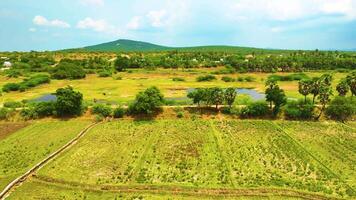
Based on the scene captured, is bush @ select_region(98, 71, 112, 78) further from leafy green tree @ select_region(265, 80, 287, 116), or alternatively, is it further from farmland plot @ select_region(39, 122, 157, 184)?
leafy green tree @ select_region(265, 80, 287, 116)

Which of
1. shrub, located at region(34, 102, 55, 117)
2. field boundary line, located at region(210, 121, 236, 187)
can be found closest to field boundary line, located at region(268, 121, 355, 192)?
field boundary line, located at region(210, 121, 236, 187)

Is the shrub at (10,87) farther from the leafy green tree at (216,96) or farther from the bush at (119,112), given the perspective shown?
the leafy green tree at (216,96)

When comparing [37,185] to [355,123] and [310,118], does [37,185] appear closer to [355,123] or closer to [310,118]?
[310,118]

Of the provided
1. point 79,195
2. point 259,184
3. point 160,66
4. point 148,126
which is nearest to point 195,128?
point 148,126

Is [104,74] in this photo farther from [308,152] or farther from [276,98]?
[308,152]

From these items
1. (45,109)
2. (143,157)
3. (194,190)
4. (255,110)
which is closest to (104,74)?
(45,109)

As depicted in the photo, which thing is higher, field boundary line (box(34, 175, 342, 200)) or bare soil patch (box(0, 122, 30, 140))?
bare soil patch (box(0, 122, 30, 140))

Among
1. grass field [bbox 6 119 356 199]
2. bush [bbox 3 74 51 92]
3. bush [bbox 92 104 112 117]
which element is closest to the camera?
grass field [bbox 6 119 356 199]

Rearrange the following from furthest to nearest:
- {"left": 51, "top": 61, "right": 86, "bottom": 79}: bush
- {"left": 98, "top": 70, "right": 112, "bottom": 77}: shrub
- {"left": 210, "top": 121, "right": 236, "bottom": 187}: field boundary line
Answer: {"left": 98, "top": 70, "right": 112, "bottom": 77}: shrub → {"left": 51, "top": 61, "right": 86, "bottom": 79}: bush → {"left": 210, "top": 121, "right": 236, "bottom": 187}: field boundary line
